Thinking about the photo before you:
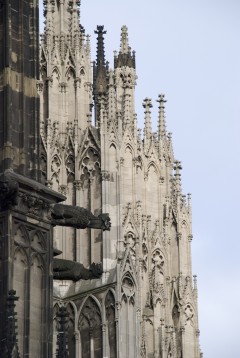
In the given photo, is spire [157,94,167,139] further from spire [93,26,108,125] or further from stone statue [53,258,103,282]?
stone statue [53,258,103,282]

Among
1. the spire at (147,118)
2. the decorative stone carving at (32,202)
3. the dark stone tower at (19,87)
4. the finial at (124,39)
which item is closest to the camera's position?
the decorative stone carving at (32,202)

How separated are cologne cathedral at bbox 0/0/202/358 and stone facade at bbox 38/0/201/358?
3 centimetres

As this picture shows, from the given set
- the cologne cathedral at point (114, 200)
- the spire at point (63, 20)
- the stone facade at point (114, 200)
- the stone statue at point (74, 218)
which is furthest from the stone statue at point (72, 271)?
the spire at point (63, 20)

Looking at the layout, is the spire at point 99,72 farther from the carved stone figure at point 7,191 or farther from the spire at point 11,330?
the spire at point 11,330

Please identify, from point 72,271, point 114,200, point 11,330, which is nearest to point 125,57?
point 114,200

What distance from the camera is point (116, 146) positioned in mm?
47531

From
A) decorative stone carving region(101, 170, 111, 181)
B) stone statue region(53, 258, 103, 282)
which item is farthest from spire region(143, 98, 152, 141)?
stone statue region(53, 258, 103, 282)

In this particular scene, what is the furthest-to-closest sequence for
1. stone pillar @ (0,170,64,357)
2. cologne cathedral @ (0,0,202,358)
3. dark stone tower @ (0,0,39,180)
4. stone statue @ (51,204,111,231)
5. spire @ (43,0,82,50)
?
1. spire @ (43,0,82,50)
2. cologne cathedral @ (0,0,202,358)
3. stone statue @ (51,204,111,231)
4. dark stone tower @ (0,0,39,180)
5. stone pillar @ (0,170,64,357)

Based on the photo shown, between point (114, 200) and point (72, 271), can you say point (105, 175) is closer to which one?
point (114, 200)

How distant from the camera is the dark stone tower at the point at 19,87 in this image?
19.9 meters

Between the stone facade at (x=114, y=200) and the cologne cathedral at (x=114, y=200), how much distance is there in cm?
3

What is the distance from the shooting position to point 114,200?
4631 cm

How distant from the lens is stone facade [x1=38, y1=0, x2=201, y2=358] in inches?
1745

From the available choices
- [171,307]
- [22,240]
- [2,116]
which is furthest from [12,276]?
[171,307]
